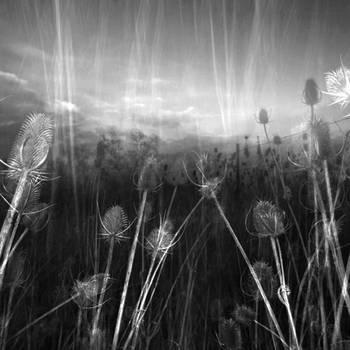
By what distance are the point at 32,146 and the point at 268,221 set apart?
6.39ft

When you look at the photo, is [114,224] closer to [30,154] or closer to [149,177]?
[149,177]

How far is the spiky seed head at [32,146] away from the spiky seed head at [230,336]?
Answer: 2.01 m

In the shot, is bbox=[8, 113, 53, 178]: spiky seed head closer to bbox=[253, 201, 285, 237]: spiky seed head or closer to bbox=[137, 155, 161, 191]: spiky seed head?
bbox=[137, 155, 161, 191]: spiky seed head

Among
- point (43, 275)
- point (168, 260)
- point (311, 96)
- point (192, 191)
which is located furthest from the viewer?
point (192, 191)

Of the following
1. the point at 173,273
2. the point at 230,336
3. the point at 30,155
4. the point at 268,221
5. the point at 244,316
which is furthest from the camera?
the point at 173,273

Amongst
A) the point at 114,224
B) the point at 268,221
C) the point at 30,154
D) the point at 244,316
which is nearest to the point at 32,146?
the point at 30,154

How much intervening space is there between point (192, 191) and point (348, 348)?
260 inches

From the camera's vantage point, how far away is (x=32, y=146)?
5.66 feet

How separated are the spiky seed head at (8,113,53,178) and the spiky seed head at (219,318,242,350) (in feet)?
6.59

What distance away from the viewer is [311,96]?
127 inches

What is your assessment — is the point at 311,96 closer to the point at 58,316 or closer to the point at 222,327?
the point at 222,327

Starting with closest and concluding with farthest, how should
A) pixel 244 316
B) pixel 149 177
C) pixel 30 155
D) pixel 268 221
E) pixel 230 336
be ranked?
pixel 30 155 → pixel 230 336 → pixel 268 221 → pixel 244 316 → pixel 149 177

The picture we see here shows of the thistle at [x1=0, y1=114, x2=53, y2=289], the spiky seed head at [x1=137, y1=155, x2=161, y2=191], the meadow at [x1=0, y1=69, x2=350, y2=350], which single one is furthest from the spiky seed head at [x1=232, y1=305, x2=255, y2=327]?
the thistle at [x1=0, y1=114, x2=53, y2=289]

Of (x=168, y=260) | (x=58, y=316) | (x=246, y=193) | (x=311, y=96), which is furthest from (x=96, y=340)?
(x=246, y=193)
